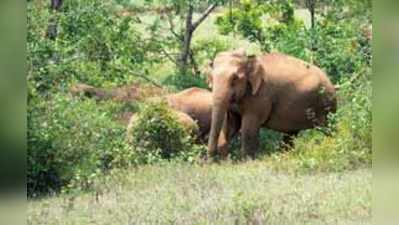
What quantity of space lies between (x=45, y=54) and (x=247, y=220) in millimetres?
1016

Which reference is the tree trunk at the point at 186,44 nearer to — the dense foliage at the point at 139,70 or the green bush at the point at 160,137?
the dense foliage at the point at 139,70

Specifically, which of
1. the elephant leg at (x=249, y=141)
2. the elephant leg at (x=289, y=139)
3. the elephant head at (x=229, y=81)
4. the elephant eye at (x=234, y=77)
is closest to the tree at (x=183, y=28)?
the elephant head at (x=229, y=81)

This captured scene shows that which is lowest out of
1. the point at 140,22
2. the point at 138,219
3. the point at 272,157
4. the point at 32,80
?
the point at 138,219

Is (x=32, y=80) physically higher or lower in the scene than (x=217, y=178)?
higher

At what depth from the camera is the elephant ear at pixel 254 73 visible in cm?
323

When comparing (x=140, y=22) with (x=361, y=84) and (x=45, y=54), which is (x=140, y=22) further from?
(x=361, y=84)

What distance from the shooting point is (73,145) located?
322cm

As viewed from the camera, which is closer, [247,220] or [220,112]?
[247,220]

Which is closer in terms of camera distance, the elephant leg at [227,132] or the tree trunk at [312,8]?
the tree trunk at [312,8]

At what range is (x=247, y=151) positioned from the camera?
10.6 ft

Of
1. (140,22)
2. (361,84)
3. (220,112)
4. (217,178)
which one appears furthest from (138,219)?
(361,84)

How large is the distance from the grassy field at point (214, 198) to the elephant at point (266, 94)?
149mm

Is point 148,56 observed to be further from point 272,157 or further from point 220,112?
point 272,157

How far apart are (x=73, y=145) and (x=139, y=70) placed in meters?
0.40
